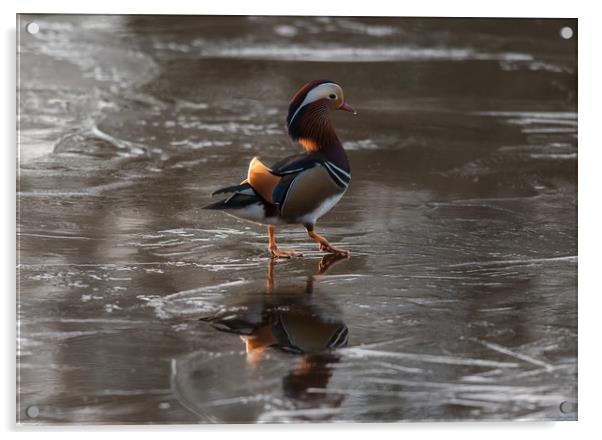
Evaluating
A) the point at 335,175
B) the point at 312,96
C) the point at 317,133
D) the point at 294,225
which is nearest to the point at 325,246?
the point at 294,225

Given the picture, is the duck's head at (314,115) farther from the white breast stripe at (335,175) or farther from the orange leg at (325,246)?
the orange leg at (325,246)

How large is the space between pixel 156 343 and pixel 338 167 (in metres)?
0.77

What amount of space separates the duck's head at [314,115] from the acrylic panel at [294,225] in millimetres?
11

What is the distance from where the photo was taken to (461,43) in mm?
3938

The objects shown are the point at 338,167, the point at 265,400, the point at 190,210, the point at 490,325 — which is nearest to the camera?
the point at 265,400

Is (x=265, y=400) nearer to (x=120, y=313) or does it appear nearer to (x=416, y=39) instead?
(x=120, y=313)

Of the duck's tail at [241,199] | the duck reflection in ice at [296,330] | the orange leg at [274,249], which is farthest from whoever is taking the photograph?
the orange leg at [274,249]

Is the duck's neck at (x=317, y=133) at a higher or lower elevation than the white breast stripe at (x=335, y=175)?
higher

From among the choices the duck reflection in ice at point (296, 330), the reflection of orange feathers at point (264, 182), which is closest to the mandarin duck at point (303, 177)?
the reflection of orange feathers at point (264, 182)

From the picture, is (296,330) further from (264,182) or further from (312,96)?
(312,96)

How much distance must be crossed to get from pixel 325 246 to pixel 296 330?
478mm

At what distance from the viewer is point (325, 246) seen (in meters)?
3.64

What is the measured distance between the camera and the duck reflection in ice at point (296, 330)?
3.06 m
